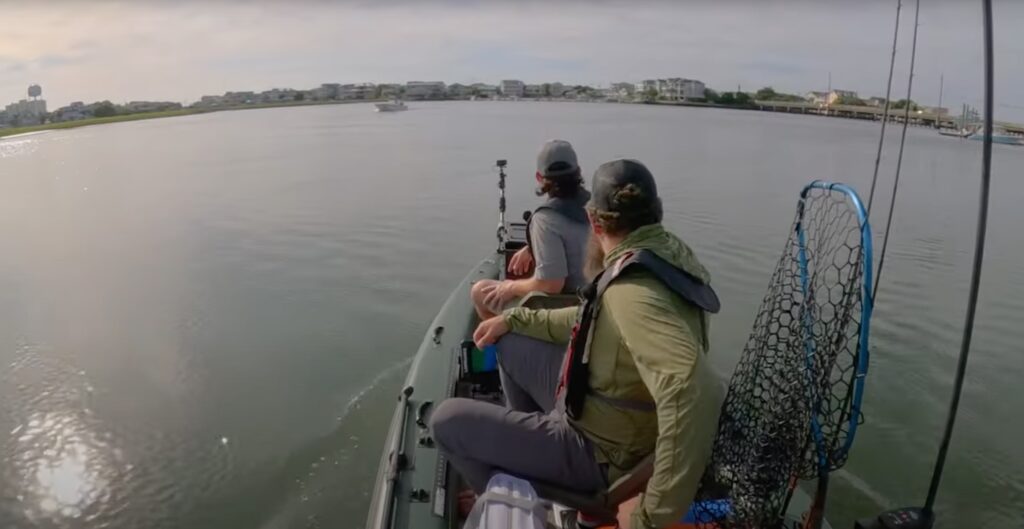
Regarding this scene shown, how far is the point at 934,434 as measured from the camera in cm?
481

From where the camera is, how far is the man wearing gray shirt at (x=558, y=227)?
133 inches

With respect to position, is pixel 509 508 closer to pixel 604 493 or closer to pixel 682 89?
pixel 604 493

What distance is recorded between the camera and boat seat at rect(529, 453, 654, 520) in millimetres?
2102

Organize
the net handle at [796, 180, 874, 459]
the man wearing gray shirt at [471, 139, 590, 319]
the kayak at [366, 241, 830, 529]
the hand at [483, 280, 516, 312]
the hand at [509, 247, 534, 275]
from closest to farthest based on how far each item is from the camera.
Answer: the net handle at [796, 180, 874, 459], the kayak at [366, 241, 830, 529], the man wearing gray shirt at [471, 139, 590, 319], the hand at [483, 280, 516, 312], the hand at [509, 247, 534, 275]

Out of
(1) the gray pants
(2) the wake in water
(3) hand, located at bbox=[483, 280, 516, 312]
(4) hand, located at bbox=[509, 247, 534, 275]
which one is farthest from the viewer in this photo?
(4) hand, located at bbox=[509, 247, 534, 275]

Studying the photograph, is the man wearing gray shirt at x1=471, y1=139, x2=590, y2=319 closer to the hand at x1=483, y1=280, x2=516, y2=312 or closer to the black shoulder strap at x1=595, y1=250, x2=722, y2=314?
the hand at x1=483, y1=280, x2=516, y2=312

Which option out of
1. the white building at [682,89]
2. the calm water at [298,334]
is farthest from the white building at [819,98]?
the white building at [682,89]

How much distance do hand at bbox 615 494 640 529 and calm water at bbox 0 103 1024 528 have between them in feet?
8.38

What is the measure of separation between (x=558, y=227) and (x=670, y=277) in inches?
61.0

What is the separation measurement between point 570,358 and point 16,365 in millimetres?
6294

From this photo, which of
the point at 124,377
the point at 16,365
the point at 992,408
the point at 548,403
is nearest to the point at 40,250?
the point at 16,365

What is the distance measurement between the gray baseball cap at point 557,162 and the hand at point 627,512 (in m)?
1.82

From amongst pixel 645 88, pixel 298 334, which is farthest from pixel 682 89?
pixel 298 334

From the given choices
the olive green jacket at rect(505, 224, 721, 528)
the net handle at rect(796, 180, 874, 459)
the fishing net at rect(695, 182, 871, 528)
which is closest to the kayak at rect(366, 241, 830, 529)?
the olive green jacket at rect(505, 224, 721, 528)
